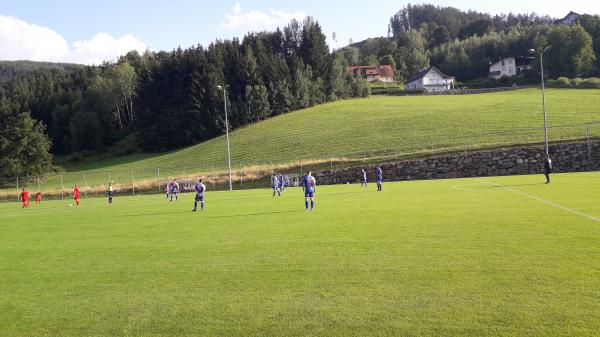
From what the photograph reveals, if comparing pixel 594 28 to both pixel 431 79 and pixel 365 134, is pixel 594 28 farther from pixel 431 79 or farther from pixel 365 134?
pixel 365 134

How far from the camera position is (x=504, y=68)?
141625 millimetres

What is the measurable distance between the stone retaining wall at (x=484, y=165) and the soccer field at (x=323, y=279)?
1308 inches

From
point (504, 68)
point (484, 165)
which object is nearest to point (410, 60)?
point (504, 68)

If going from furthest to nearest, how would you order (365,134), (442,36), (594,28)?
(442,36)
(594,28)
(365,134)

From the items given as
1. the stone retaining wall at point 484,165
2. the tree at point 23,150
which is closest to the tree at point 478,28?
the stone retaining wall at point 484,165

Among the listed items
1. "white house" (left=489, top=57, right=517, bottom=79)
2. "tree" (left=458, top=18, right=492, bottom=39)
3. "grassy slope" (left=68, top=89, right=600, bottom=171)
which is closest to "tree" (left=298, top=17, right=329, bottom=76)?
"grassy slope" (left=68, top=89, right=600, bottom=171)

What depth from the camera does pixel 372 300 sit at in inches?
333

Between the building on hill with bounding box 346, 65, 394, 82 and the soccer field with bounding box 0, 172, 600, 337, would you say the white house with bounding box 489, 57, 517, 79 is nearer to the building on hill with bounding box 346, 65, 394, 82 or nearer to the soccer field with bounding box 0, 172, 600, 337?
the building on hill with bounding box 346, 65, 394, 82

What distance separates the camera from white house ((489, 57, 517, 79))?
14012 cm

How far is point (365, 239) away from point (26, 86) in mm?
137468

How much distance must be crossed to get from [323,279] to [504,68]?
144935 millimetres

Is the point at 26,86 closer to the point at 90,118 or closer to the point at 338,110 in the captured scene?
the point at 90,118

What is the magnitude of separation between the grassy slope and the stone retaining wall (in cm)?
482

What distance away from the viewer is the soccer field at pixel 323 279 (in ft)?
24.8
